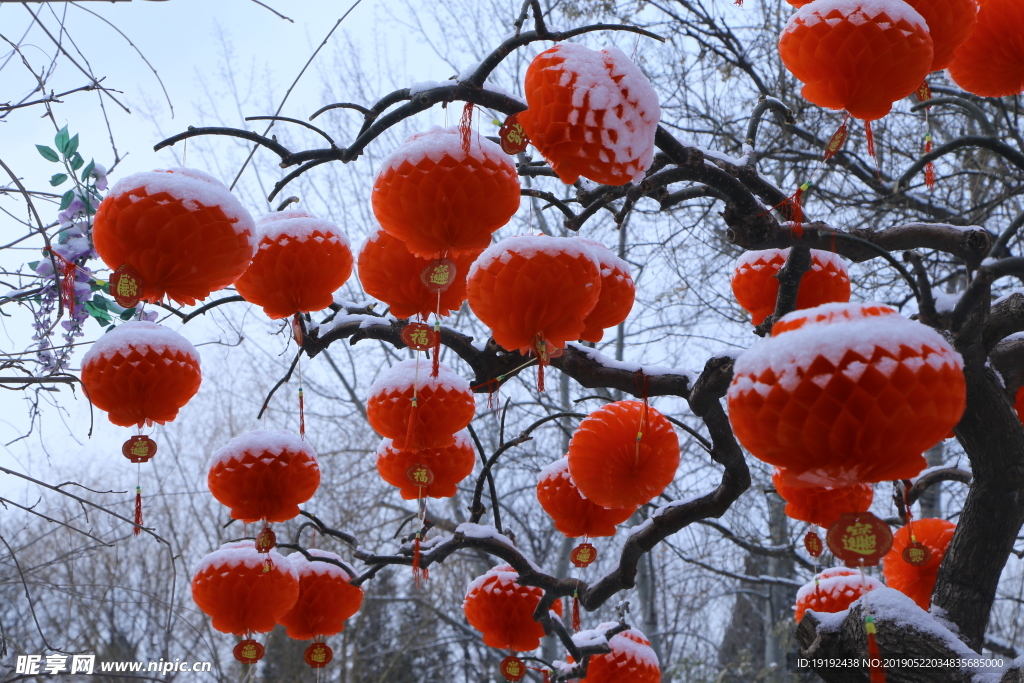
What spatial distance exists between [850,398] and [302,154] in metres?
0.95

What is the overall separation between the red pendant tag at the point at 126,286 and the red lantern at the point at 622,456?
974 mm

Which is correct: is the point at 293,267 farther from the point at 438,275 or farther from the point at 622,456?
the point at 622,456

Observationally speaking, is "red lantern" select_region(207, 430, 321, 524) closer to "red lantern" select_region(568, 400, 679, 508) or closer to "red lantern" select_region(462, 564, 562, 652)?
"red lantern" select_region(462, 564, 562, 652)

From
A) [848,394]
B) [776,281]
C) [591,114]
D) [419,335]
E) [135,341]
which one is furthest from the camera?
[776,281]

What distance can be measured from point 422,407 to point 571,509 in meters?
0.52

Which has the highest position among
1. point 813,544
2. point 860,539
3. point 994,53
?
point 994,53

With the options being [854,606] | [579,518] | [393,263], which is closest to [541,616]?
[579,518]

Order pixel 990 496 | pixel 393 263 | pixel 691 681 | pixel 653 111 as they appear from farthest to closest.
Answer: pixel 691 681 → pixel 990 496 → pixel 393 263 → pixel 653 111

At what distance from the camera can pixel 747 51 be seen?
481 cm

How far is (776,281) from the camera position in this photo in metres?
1.90

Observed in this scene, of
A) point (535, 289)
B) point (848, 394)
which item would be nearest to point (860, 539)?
point (848, 394)

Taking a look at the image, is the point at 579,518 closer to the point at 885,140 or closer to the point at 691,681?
the point at 885,140

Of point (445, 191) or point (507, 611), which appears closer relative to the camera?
point (445, 191)

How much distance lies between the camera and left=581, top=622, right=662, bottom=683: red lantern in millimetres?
2273
